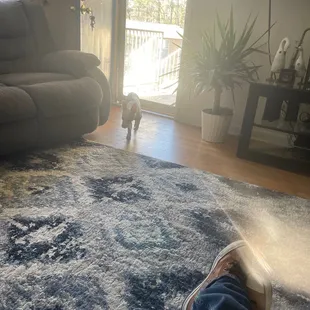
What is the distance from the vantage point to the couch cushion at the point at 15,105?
1879mm

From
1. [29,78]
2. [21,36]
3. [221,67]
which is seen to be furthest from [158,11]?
[29,78]

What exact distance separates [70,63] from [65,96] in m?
0.47

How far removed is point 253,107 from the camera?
2.34 meters

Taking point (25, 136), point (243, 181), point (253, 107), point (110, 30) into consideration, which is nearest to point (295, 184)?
point (243, 181)

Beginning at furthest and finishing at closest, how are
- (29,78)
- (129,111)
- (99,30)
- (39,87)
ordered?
(99,30), (129,111), (29,78), (39,87)

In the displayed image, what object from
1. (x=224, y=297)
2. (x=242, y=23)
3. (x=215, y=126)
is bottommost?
(x=215, y=126)

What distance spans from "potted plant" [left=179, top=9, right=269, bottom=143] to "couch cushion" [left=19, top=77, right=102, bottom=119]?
0.77 m

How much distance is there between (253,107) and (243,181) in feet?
1.82

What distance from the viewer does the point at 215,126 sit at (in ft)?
8.80

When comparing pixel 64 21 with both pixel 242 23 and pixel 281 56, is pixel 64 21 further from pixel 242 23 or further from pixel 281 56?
pixel 281 56

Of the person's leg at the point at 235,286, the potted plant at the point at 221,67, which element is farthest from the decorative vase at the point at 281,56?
the person's leg at the point at 235,286

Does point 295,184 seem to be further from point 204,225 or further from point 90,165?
point 90,165

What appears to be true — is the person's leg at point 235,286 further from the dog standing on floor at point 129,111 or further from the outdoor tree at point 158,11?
the outdoor tree at point 158,11

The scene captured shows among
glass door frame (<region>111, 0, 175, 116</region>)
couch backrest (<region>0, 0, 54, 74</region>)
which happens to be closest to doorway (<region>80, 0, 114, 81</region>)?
glass door frame (<region>111, 0, 175, 116</region>)
